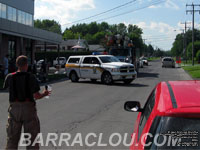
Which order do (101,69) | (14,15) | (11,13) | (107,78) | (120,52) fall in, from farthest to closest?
(14,15) < (11,13) < (120,52) < (101,69) < (107,78)

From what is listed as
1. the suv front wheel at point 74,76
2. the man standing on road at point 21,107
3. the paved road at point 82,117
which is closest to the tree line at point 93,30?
the suv front wheel at point 74,76

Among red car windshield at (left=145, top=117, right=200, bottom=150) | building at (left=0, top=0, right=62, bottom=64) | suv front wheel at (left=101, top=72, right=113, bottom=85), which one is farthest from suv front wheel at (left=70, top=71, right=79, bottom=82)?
red car windshield at (left=145, top=117, right=200, bottom=150)

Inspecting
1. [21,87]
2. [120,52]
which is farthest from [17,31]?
[21,87]

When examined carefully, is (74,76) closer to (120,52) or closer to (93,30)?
(120,52)

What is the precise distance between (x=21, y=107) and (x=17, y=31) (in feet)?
83.0

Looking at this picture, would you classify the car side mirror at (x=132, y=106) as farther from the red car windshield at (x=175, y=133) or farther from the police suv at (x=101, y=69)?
the police suv at (x=101, y=69)

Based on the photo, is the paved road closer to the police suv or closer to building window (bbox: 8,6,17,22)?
the police suv

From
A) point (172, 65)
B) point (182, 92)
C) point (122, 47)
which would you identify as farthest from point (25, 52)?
point (182, 92)

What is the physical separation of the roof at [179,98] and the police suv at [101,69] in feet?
56.6

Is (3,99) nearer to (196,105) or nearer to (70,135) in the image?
(70,135)

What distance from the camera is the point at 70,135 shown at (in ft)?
24.5

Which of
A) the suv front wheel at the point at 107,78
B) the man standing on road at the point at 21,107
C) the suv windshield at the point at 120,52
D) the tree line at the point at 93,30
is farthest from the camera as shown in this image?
the tree line at the point at 93,30

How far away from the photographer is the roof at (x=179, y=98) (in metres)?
2.78

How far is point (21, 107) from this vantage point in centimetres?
468
